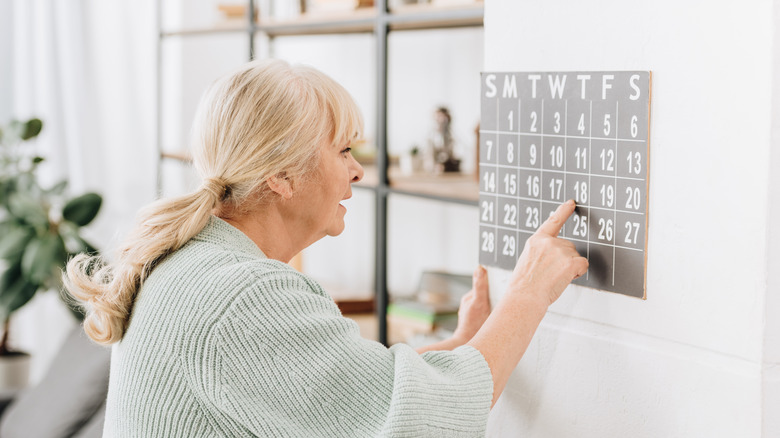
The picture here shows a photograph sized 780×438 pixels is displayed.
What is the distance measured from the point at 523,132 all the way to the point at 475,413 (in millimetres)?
492

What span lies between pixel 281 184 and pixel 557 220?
44cm

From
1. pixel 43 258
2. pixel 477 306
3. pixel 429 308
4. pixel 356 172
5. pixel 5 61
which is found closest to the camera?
pixel 356 172

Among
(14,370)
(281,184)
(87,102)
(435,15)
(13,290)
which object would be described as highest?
(435,15)

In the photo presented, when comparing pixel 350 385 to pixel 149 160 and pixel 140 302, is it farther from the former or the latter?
pixel 149 160

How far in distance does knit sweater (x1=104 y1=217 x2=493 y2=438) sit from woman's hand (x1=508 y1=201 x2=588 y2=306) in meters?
0.17

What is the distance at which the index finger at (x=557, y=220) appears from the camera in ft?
4.52

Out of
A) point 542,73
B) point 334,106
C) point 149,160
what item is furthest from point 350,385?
point 149,160

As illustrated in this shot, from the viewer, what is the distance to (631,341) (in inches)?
52.9

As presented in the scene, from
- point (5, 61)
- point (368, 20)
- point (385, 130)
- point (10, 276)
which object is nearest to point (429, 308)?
point (385, 130)

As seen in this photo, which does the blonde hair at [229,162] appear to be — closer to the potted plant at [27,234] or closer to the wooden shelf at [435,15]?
the wooden shelf at [435,15]

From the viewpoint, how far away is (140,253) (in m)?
1.29

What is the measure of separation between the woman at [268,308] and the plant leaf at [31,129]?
6.99ft

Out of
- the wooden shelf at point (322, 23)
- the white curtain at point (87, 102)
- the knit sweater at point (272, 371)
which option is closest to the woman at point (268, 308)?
the knit sweater at point (272, 371)

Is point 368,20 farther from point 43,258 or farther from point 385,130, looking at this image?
point 43,258
